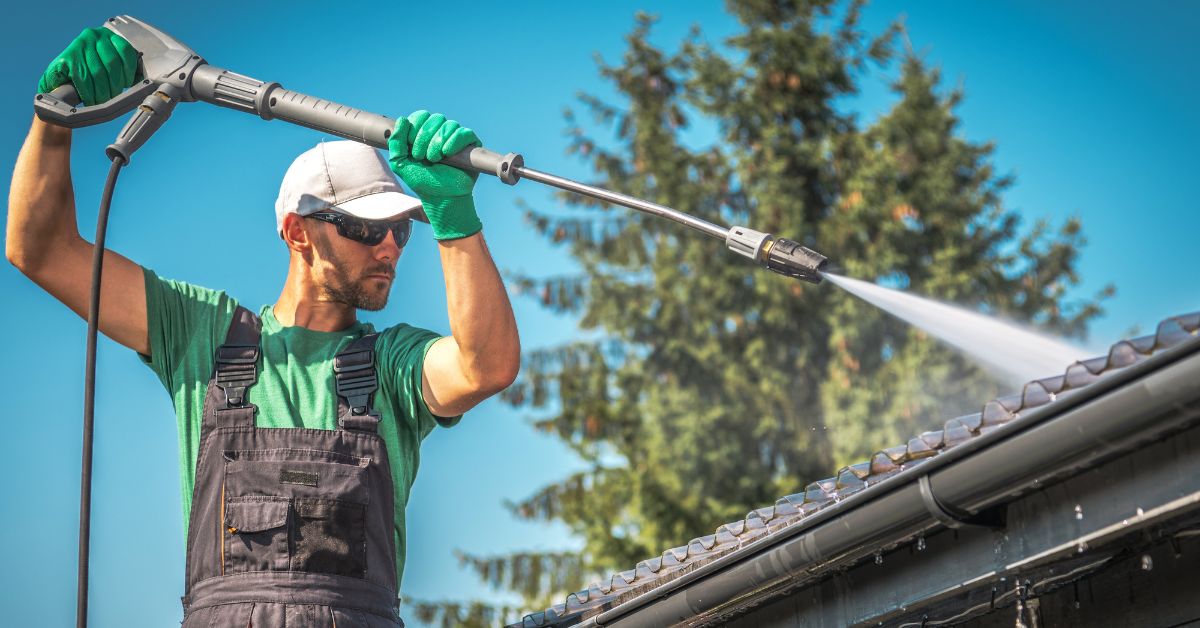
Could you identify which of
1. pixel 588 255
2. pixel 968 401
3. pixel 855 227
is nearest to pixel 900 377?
pixel 968 401

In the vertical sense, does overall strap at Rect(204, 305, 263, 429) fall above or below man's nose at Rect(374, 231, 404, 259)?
below

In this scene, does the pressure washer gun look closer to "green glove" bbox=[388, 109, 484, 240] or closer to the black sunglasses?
"green glove" bbox=[388, 109, 484, 240]

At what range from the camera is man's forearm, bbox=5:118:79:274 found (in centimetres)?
372

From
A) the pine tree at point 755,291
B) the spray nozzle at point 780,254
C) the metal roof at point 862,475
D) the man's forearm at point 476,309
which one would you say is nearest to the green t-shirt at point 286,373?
the man's forearm at point 476,309

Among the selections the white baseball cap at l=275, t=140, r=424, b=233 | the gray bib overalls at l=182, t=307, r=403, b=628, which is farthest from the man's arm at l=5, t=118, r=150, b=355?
the white baseball cap at l=275, t=140, r=424, b=233

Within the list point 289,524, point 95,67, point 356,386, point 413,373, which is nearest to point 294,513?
point 289,524

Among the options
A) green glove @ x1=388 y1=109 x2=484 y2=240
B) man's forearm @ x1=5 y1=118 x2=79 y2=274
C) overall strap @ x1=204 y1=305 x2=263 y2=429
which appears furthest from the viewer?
man's forearm @ x1=5 y1=118 x2=79 y2=274

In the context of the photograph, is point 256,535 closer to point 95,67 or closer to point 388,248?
point 388,248

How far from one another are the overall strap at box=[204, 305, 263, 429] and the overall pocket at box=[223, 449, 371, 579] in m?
0.12

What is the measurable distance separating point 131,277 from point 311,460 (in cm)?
84

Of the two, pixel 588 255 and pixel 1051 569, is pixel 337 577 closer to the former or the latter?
pixel 1051 569

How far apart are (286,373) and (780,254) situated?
1524 mm

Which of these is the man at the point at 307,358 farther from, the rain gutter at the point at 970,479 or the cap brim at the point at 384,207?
the rain gutter at the point at 970,479

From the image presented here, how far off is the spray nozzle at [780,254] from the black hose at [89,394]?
5.58 ft
